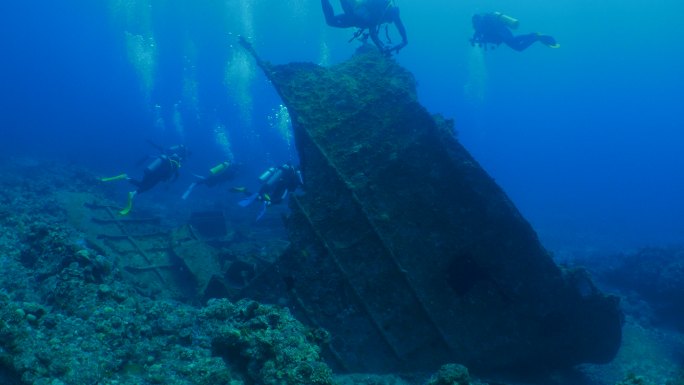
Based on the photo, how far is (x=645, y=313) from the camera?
10500 mm

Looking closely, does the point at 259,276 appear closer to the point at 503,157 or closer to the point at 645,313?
the point at 645,313

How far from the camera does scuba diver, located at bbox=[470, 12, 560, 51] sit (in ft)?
35.1

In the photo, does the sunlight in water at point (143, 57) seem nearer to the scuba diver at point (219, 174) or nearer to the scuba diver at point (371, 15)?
the scuba diver at point (219, 174)

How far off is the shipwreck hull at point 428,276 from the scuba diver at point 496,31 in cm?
744

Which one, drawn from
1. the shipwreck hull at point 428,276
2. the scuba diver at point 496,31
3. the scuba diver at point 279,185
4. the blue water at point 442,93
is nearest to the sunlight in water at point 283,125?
the blue water at point 442,93

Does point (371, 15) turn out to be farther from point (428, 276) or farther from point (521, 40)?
point (521, 40)

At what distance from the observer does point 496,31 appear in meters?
10.9

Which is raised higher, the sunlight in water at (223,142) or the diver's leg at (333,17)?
the sunlight in water at (223,142)

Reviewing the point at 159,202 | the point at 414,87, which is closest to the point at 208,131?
the point at 159,202

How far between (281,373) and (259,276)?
6.31ft

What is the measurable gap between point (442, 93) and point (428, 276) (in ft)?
500

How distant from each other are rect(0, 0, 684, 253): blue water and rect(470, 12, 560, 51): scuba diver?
44.4 feet

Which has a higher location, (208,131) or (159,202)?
(208,131)

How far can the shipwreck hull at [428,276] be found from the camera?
4.39 meters
